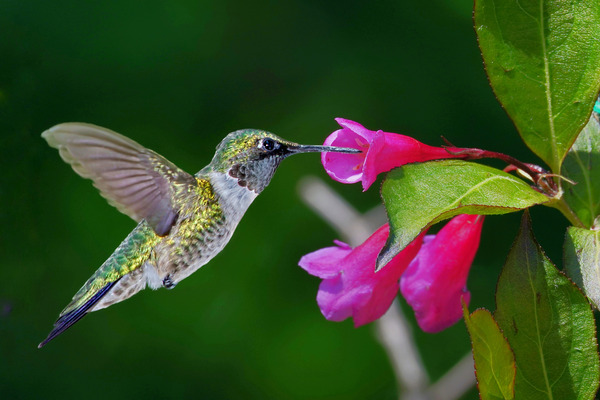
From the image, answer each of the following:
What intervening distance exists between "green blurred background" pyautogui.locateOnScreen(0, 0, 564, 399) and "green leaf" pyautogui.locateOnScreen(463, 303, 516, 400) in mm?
1659

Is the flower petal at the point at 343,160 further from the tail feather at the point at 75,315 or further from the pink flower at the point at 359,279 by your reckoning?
the tail feather at the point at 75,315

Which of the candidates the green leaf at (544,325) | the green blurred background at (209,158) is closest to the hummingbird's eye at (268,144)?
the green leaf at (544,325)

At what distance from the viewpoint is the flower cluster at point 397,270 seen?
98 cm

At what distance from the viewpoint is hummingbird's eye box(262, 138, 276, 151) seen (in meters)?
1.03

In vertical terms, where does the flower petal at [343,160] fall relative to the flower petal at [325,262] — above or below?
above

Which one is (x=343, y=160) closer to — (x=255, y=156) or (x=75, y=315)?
(x=255, y=156)

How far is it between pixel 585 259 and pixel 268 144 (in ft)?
1.46

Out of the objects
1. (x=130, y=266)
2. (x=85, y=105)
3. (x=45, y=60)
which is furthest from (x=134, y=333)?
(x=130, y=266)

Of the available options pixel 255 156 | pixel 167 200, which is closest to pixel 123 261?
pixel 167 200

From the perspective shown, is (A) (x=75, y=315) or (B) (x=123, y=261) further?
(B) (x=123, y=261)

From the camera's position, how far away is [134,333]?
2.75 metres

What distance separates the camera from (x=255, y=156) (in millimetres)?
1048

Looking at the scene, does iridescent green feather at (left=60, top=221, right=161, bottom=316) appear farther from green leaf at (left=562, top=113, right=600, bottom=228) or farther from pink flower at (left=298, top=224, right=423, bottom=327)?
green leaf at (left=562, top=113, right=600, bottom=228)

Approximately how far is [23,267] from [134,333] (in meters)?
0.48
